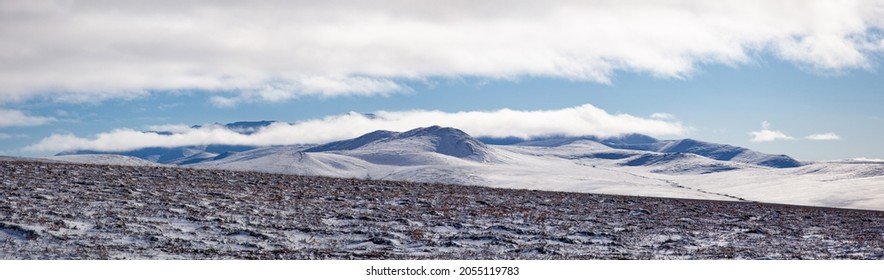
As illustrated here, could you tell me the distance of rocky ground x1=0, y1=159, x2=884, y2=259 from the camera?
77.9ft

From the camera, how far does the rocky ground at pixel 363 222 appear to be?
23734mm

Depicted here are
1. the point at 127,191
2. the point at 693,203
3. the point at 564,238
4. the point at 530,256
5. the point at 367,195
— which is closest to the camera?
the point at 530,256

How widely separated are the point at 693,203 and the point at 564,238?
748 inches

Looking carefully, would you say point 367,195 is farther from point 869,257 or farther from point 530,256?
point 869,257

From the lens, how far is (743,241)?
1156 inches

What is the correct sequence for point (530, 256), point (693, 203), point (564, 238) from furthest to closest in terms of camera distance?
point (693, 203) < point (564, 238) < point (530, 256)

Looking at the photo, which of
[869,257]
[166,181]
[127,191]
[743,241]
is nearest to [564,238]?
[743,241]

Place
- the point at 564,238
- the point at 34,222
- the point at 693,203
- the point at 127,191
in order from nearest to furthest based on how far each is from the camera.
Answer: the point at 34,222 < the point at 564,238 < the point at 127,191 < the point at 693,203

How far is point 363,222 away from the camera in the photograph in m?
29.8

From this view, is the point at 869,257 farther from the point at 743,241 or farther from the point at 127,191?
the point at 127,191

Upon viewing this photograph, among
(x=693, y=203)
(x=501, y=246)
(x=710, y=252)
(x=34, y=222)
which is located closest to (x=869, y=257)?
(x=710, y=252)

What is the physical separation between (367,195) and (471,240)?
13.0 meters

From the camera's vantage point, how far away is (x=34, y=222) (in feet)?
82.8

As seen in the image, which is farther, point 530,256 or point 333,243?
point 333,243
